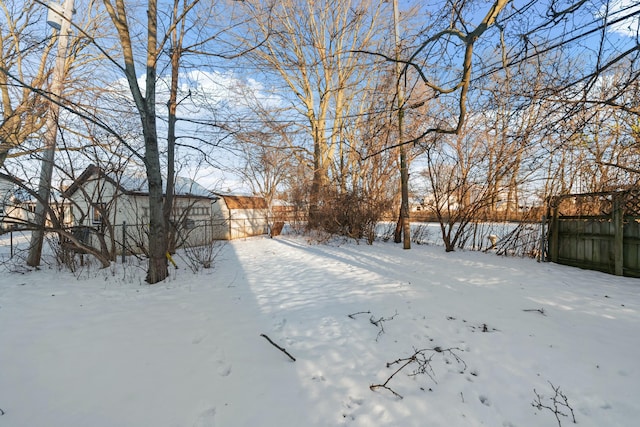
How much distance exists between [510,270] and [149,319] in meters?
7.28

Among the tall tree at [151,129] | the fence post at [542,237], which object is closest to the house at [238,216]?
the tall tree at [151,129]

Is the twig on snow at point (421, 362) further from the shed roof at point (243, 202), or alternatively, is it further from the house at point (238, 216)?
the shed roof at point (243, 202)

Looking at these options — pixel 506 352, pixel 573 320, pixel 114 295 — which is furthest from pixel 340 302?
pixel 114 295

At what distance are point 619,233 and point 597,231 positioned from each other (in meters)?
0.52

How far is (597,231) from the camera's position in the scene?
5.79 meters

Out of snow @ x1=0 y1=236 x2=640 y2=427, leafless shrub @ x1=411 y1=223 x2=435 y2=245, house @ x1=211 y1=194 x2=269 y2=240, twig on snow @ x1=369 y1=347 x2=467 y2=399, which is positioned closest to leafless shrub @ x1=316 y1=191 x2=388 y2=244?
leafless shrub @ x1=411 y1=223 x2=435 y2=245

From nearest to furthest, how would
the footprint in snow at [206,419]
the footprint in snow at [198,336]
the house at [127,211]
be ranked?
the footprint in snow at [206,419]
the footprint in snow at [198,336]
the house at [127,211]

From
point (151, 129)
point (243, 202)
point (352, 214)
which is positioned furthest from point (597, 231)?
point (243, 202)

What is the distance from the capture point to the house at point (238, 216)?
1680cm

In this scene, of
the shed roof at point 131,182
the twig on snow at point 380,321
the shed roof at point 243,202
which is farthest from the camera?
the shed roof at point 243,202

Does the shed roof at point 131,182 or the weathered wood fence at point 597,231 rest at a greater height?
the shed roof at point 131,182

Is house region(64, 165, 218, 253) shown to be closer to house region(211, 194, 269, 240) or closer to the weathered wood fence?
house region(211, 194, 269, 240)

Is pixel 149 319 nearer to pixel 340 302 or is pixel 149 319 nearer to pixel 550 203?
pixel 340 302

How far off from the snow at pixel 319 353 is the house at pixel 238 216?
1180cm
